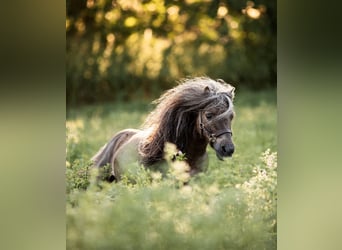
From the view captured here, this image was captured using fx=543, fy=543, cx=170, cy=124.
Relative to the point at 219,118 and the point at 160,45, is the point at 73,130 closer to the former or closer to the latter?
the point at 160,45

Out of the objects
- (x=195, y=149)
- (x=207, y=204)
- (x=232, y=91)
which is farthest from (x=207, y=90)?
(x=207, y=204)

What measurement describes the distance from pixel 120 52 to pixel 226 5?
0.57 m

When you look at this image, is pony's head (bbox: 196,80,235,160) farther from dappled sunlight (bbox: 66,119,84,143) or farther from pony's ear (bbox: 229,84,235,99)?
dappled sunlight (bbox: 66,119,84,143)

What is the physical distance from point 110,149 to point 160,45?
1.87ft

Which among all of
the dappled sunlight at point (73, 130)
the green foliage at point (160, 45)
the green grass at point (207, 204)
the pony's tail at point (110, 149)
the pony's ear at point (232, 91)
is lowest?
the green grass at point (207, 204)

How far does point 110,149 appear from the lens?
269 cm

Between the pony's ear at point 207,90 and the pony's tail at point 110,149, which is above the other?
the pony's ear at point 207,90

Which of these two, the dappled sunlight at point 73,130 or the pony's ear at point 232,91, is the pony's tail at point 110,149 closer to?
the dappled sunlight at point 73,130

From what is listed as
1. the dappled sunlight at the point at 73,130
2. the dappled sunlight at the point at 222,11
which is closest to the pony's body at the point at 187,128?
the dappled sunlight at the point at 73,130

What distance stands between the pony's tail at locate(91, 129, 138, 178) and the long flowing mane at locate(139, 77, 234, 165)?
10 centimetres

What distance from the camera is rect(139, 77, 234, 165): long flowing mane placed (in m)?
2.65

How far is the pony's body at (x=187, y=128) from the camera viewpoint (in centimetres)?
265
